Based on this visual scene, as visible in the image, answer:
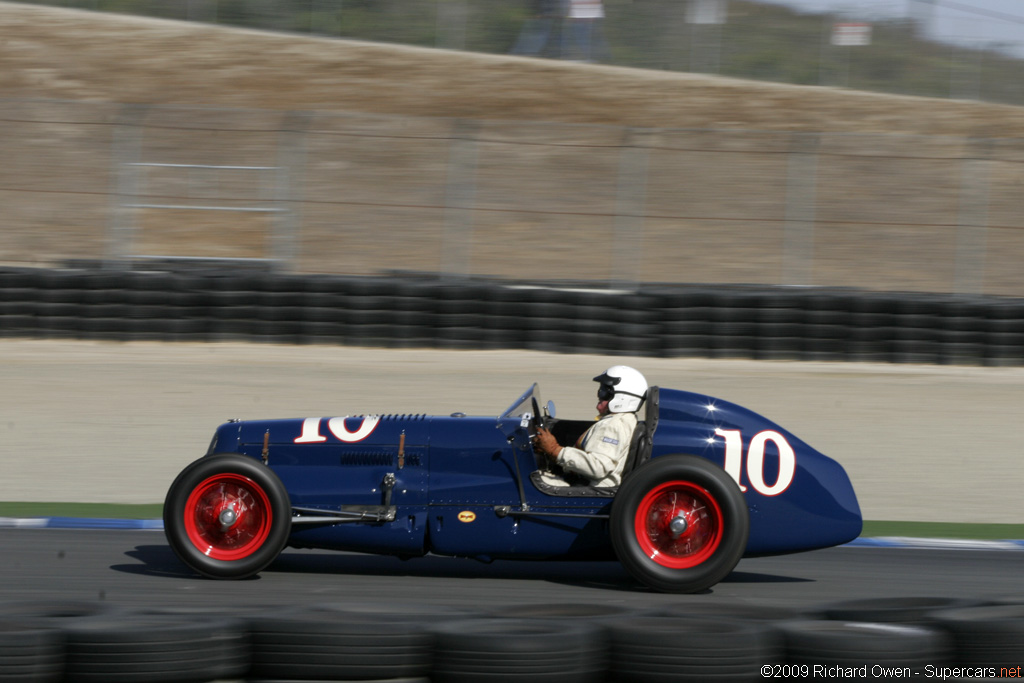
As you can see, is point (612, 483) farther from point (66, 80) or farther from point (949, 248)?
point (66, 80)

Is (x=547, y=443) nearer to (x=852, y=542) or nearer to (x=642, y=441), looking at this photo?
(x=642, y=441)

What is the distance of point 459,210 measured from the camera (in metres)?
14.8

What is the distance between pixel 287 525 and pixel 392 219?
1127 cm

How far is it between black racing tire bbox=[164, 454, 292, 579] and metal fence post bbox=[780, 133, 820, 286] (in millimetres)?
10408

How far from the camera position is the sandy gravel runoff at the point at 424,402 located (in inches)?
363

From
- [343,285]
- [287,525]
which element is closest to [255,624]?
[287,525]

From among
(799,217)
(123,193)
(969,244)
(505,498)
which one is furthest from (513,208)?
(505,498)

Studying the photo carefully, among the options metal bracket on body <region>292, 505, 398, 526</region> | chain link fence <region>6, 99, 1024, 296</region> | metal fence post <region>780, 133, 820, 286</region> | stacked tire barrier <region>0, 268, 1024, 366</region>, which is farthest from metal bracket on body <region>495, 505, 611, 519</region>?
metal fence post <region>780, 133, 820, 286</region>

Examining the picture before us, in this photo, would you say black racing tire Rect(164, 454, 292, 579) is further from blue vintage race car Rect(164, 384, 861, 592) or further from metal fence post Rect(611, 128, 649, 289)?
metal fence post Rect(611, 128, 649, 289)

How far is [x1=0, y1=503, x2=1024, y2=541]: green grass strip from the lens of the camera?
307 inches

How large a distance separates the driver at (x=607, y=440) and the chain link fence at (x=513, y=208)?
8.08m

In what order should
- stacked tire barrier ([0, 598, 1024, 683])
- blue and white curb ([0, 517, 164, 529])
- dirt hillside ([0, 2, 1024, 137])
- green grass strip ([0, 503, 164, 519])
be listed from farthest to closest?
dirt hillside ([0, 2, 1024, 137]), green grass strip ([0, 503, 164, 519]), blue and white curb ([0, 517, 164, 529]), stacked tire barrier ([0, 598, 1024, 683])

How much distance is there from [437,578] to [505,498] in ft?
2.25

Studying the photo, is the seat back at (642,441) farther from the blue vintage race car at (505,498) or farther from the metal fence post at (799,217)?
the metal fence post at (799,217)
